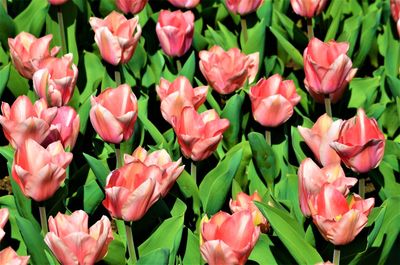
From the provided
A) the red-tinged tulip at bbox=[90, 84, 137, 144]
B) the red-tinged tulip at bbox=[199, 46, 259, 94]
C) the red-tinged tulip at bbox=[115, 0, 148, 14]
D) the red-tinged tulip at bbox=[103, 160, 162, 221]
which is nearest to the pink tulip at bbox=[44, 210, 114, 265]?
the red-tinged tulip at bbox=[103, 160, 162, 221]

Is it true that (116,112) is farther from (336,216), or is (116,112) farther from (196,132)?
(336,216)

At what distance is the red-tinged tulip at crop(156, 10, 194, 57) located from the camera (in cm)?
256

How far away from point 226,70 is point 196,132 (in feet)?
1.48

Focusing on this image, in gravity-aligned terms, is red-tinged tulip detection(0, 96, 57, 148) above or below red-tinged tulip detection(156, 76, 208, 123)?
above

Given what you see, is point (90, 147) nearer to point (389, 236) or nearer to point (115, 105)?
point (115, 105)

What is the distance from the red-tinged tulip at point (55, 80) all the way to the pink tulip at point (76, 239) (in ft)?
2.11

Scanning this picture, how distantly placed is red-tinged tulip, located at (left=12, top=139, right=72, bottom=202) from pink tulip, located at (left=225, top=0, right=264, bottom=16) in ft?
3.94

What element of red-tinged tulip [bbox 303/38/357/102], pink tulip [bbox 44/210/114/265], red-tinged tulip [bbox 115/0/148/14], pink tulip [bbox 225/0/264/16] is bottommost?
pink tulip [bbox 225/0/264/16]

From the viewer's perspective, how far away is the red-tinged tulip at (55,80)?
7.23ft

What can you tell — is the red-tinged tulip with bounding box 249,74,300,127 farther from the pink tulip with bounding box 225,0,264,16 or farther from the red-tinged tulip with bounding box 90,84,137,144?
the pink tulip with bounding box 225,0,264,16

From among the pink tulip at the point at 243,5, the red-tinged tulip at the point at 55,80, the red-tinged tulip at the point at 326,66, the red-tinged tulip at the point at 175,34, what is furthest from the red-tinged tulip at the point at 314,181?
the pink tulip at the point at 243,5

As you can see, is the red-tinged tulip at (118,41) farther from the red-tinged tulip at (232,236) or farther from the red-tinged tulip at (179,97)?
the red-tinged tulip at (232,236)

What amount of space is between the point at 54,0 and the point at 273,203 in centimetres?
118

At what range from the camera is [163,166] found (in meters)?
1.81
